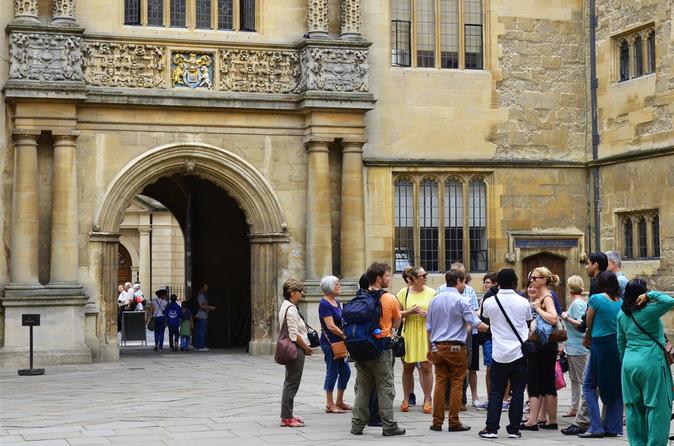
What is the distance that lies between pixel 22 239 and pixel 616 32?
43.1 ft

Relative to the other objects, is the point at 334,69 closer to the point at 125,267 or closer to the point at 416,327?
the point at 416,327

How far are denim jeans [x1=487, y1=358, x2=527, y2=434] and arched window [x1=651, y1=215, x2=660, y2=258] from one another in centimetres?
1237

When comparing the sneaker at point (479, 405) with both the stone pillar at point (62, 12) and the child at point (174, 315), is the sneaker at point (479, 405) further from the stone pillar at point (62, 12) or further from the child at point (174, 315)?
the child at point (174, 315)

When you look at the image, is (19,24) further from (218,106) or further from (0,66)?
(218,106)

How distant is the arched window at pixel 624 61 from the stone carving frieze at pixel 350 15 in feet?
19.2

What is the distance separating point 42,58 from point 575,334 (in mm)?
13216

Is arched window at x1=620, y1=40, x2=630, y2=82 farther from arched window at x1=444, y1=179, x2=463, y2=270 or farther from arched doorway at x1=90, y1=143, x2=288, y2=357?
arched doorway at x1=90, y1=143, x2=288, y2=357

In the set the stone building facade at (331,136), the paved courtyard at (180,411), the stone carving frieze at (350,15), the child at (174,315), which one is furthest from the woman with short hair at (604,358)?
the child at (174,315)

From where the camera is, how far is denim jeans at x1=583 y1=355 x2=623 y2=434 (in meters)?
12.1

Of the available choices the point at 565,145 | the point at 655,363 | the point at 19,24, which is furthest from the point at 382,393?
the point at 565,145

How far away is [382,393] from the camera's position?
1225 centimetres

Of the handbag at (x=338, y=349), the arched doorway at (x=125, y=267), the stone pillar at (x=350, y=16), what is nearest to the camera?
the handbag at (x=338, y=349)

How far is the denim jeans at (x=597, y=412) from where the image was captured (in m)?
12.1

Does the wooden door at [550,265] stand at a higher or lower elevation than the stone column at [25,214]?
lower
